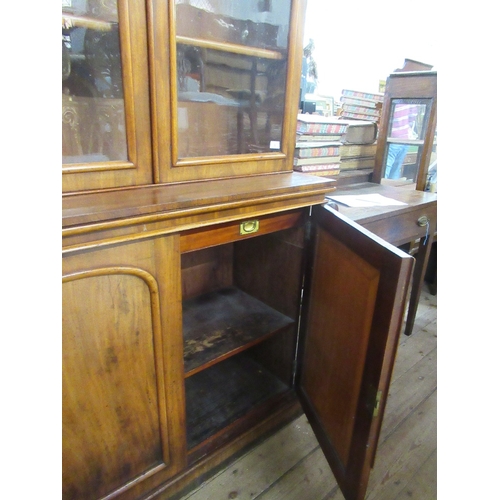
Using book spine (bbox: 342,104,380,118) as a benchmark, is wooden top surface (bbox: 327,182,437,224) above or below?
below

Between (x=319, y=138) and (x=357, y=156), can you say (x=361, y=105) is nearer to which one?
(x=357, y=156)

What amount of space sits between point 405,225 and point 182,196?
1090 millimetres

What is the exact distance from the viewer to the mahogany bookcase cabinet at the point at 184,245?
744mm

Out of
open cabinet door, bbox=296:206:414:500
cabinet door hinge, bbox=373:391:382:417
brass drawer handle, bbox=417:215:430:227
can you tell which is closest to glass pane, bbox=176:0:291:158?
open cabinet door, bbox=296:206:414:500

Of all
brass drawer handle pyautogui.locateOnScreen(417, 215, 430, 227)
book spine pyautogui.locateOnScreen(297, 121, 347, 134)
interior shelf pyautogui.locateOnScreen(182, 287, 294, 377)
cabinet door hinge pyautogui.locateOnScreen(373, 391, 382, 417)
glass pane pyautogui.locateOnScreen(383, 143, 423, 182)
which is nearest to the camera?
cabinet door hinge pyautogui.locateOnScreen(373, 391, 382, 417)

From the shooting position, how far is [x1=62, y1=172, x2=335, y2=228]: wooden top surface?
674mm

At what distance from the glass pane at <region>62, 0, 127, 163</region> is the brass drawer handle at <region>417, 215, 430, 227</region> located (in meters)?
1.30

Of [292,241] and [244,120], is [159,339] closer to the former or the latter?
[292,241]

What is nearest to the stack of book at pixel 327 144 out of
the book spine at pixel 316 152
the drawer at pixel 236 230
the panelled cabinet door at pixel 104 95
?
the book spine at pixel 316 152

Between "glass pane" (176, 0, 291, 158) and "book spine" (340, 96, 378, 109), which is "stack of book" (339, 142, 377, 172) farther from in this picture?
"glass pane" (176, 0, 291, 158)

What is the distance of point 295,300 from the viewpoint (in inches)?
48.4
